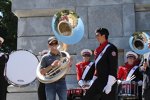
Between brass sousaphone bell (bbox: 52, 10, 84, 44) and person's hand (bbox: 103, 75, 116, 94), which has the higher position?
brass sousaphone bell (bbox: 52, 10, 84, 44)

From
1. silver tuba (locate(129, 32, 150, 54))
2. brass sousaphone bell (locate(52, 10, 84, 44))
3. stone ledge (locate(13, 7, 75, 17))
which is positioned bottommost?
silver tuba (locate(129, 32, 150, 54))

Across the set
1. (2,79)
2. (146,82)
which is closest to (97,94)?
(146,82)

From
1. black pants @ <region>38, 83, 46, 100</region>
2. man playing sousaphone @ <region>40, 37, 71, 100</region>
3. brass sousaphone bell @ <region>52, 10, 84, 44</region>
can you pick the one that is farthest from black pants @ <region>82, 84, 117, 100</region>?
black pants @ <region>38, 83, 46, 100</region>

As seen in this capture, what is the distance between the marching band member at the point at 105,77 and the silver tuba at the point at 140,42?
251cm

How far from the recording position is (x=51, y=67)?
8492 mm

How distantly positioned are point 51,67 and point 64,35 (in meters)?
1.00

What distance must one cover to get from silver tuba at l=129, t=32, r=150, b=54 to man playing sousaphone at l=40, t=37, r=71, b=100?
7.84 ft

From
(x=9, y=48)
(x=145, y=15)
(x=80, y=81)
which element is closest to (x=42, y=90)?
(x=80, y=81)

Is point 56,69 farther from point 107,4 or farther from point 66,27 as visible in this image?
point 107,4

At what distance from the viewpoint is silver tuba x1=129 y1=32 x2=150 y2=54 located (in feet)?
33.8

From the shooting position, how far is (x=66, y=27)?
9469mm

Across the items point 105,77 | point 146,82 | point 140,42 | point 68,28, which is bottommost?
point 146,82

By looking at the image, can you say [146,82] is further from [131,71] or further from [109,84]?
[109,84]

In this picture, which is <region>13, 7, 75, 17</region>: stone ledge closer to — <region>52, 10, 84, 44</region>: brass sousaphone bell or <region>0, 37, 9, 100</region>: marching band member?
<region>52, 10, 84, 44</region>: brass sousaphone bell
